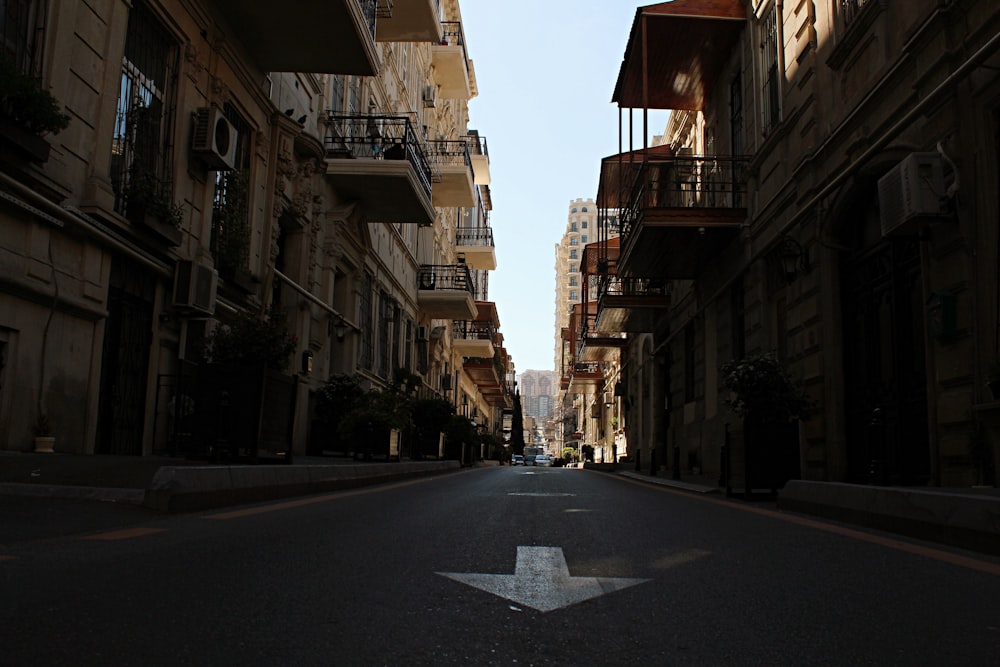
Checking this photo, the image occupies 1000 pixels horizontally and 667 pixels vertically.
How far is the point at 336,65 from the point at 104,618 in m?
15.3

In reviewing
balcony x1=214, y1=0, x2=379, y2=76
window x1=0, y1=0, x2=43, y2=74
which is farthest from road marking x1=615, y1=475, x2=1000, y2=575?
balcony x1=214, y1=0, x2=379, y2=76

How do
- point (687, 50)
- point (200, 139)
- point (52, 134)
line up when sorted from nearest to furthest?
1. point (52, 134)
2. point (200, 139)
3. point (687, 50)

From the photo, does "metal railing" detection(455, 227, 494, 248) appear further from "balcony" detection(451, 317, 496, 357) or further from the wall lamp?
the wall lamp

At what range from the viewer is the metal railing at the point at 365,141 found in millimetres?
21344

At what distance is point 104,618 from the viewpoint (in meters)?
2.88

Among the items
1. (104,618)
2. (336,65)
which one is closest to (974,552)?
(104,618)

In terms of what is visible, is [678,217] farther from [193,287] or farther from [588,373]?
[588,373]

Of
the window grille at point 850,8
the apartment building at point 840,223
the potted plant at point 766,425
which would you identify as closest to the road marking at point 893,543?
the apartment building at point 840,223

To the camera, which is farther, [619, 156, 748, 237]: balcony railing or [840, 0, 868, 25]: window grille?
[619, 156, 748, 237]: balcony railing

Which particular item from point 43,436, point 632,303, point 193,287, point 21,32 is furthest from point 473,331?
point 21,32

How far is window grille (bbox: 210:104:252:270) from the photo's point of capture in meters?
14.9

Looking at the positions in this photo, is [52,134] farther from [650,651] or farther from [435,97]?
[435,97]

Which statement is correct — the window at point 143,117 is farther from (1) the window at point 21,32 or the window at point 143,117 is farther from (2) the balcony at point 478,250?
(2) the balcony at point 478,250

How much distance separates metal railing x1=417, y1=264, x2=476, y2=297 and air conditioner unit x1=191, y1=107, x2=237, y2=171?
20.3 metres
